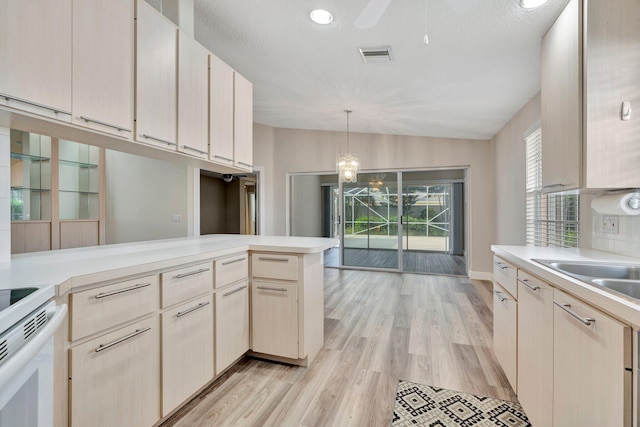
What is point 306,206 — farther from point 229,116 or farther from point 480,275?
point 229,116

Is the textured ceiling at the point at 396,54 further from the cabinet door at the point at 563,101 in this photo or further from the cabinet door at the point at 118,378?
the cabinet door at the point at 118,378

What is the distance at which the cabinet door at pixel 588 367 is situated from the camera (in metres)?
0.83

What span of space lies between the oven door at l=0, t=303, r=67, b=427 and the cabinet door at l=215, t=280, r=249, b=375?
3.38 feet

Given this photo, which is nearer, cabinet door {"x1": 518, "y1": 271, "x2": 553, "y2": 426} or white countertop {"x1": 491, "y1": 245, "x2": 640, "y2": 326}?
white countertop {"x1": 491, "y1": 245, "x2": 640, "y2": 326}

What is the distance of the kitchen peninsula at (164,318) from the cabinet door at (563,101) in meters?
1.60

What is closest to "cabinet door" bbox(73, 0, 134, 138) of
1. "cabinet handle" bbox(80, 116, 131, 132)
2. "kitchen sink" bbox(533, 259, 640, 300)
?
"cabinet handle" bbox(80, 116, 131, 132)

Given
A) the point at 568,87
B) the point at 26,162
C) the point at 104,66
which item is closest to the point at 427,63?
the point at 568,87

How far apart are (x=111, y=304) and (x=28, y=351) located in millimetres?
612

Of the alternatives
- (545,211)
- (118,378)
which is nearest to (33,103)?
(118,378)

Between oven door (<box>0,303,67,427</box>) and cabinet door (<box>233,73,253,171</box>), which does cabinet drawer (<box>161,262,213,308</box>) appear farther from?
cabinet door (<box>233,73,253,171</box>)

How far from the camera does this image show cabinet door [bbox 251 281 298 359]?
7.00 ft

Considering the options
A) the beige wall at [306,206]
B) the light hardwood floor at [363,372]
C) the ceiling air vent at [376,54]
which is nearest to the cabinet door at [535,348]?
the light hardwood floor at [363,372]

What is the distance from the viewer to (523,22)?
6.33ft

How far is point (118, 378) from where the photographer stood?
1.28 m
